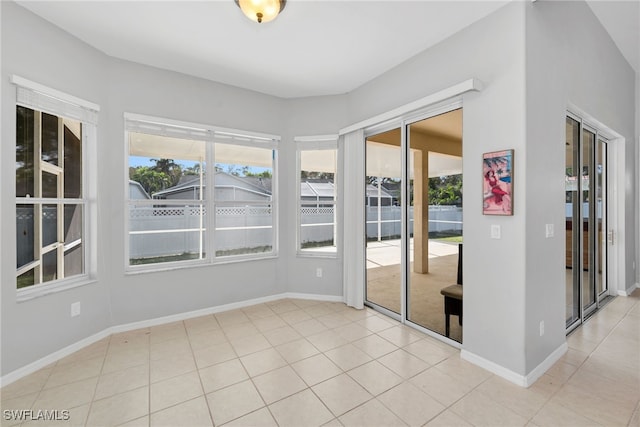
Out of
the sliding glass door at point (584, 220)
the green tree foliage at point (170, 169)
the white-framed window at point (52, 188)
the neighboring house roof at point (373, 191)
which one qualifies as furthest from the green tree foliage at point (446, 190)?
the white-framed window at point (52, 188)

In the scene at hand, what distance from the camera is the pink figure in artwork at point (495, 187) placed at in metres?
2.22

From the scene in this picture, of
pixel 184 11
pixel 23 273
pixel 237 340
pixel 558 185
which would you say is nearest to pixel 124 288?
pixel 23 273

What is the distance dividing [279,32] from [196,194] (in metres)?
2.18

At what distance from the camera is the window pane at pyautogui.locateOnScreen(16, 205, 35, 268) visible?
238 centimetres

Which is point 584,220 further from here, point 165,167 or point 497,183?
point 165,167

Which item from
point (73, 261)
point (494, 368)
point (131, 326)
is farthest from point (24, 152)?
point (494, 368)

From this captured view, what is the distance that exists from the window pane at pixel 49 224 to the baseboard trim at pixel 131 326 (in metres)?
1.04

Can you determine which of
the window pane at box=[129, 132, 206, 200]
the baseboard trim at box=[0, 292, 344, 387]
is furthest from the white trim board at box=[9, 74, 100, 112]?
the baseboard trim at box=[0, 292, 344, 387]

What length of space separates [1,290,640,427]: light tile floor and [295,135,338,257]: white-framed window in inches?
56.2

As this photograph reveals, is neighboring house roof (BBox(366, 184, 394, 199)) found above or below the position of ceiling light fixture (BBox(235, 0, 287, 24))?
below

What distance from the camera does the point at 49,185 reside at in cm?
263

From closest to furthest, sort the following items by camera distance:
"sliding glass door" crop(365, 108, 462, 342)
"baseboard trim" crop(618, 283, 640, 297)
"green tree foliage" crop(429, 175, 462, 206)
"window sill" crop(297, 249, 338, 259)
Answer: "green tree foliage" crop(429, 175, 462, 206), "sliding glass door" crop(365, 108, 462, 342), "baseboard trim" crop(618, 283, 640, 297), "window sill" crop(297, 249, 338, 259)

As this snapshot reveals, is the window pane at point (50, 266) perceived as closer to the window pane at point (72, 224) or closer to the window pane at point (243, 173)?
the window pane at point (72, 224)

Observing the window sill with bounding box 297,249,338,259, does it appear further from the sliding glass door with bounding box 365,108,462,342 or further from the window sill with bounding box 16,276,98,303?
the window sill with bounding box 16,276,98,303
